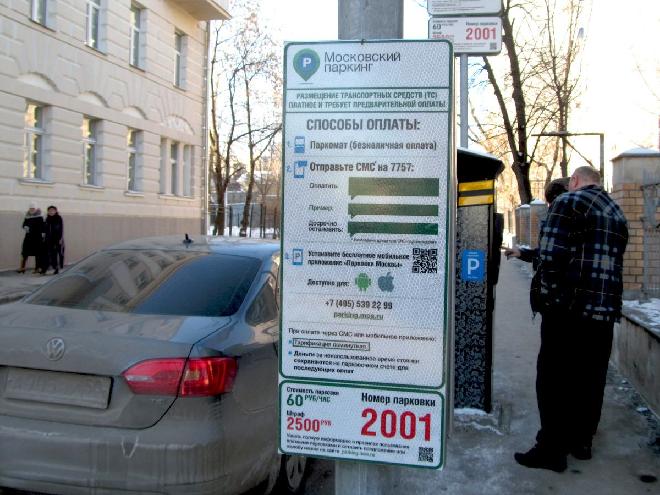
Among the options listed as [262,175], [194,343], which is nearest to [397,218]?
[194,343]

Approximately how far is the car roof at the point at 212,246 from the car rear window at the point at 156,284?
0.08 m

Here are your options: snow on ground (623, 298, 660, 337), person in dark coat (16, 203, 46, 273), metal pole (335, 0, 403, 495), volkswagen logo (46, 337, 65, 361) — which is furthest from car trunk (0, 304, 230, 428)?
person in dark coat (16, 203, 46, 273)

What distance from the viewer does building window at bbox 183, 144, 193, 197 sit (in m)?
26.2

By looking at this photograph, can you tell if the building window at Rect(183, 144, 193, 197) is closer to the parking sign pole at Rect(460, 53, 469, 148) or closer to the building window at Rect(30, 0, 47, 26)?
the building window at Rect(30, 0, 47, 26)

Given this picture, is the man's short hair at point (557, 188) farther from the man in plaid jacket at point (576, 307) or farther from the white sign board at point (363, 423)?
the white sign board at point (363, 423)

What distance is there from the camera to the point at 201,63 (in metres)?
26.7

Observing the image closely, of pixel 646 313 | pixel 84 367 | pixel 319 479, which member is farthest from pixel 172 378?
pixel 646 313

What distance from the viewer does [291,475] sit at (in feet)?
12.8

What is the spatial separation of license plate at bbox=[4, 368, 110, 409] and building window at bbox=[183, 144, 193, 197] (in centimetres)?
2348

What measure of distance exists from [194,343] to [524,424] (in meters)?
2.98

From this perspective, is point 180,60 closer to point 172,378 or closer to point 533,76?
point 533,76

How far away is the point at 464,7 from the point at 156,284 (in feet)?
11.8

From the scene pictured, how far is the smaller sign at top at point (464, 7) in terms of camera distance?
19.0 feet

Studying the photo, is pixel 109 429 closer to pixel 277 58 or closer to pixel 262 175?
pixel 277 58
